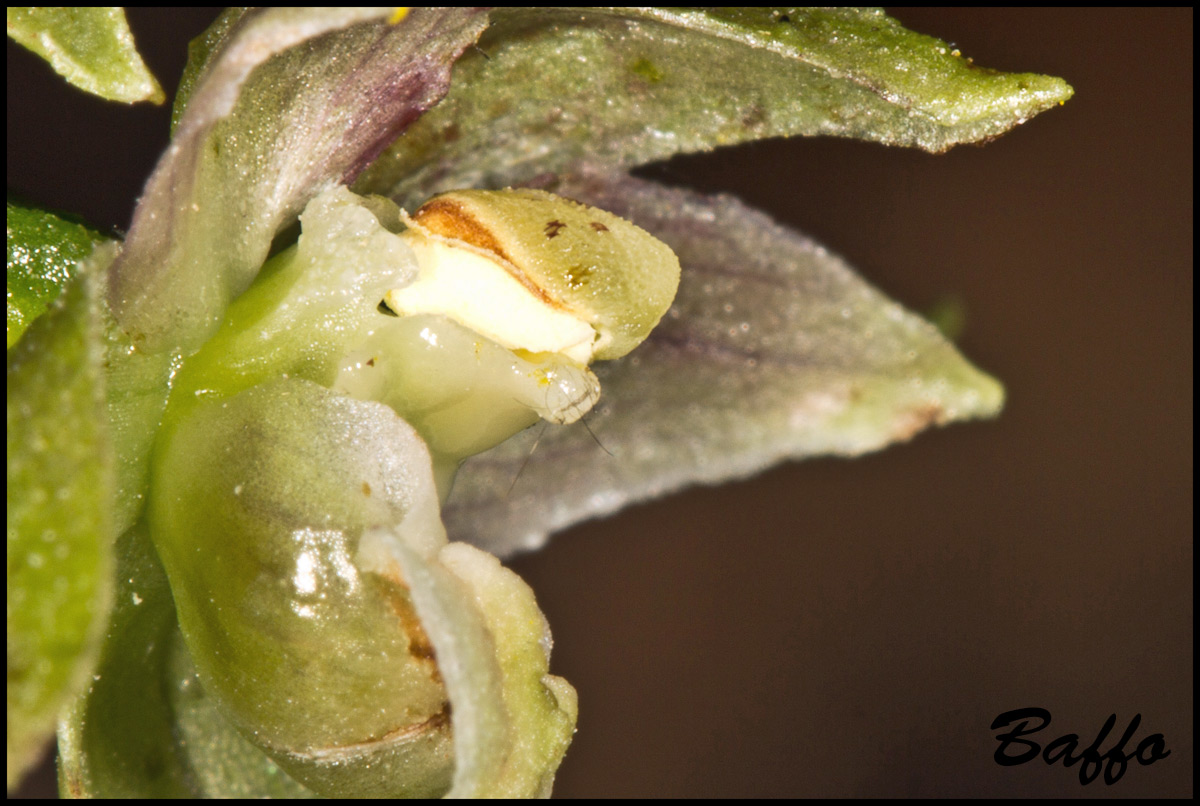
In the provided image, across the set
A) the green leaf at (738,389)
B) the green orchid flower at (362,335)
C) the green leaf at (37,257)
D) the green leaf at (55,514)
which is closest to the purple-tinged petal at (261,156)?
the green orchid flower at (362,335)

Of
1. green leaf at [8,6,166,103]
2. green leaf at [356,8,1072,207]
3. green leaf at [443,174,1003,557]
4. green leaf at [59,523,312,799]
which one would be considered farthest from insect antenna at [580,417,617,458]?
green leaf at [8,6,166,103]

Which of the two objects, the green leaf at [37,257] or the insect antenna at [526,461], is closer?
the green leaf at [37,257]

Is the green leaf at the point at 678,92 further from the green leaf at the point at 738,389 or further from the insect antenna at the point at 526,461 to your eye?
the insect antenna at the point at 526,461

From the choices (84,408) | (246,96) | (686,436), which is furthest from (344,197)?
(686,436)

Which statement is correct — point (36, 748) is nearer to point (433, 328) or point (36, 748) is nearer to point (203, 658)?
point (203, 658)

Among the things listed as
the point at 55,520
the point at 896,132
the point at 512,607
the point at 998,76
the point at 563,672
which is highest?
the point at 998,76

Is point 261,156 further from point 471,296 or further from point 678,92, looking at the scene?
point 678,92

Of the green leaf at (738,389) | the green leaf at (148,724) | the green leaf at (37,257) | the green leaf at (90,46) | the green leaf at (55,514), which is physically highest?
the green leaf at (90,46)

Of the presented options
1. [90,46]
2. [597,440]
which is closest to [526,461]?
[597,440]
